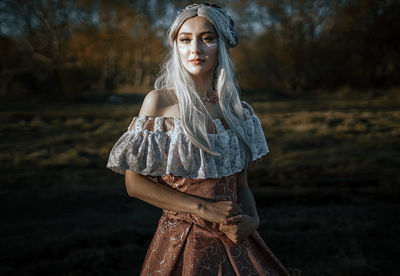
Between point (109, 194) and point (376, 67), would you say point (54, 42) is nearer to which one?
point (109, 194)

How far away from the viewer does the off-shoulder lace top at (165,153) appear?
116cm

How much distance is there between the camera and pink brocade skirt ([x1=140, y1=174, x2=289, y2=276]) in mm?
1165

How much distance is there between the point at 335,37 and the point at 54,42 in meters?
10.2

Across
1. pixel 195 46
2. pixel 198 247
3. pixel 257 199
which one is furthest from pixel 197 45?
pixel 257 199

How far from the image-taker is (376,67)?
13.4 meters

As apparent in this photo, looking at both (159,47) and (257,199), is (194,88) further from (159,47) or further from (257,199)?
(159,47)

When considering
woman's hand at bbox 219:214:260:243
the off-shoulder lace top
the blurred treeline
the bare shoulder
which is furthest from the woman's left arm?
the blurred treeline

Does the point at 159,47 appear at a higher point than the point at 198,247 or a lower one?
higher

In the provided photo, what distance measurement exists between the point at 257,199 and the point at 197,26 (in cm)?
379

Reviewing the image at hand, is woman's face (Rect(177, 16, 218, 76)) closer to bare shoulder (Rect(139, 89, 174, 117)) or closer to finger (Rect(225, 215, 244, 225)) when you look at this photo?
bare shoulder (Rect(139, 89, 174, 117))

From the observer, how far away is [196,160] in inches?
47.1

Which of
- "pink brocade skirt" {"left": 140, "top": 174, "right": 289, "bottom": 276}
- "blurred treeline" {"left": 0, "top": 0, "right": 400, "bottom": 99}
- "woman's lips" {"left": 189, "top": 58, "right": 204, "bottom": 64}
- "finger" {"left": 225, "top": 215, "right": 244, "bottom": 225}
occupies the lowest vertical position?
"pink brocade skirt" {"left": 140, "top": 174, "right": 289, "bottom": 276}

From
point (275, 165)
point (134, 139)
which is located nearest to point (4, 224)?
point (134, 139)

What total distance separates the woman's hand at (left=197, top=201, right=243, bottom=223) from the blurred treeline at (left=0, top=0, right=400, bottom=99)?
28.0ft
